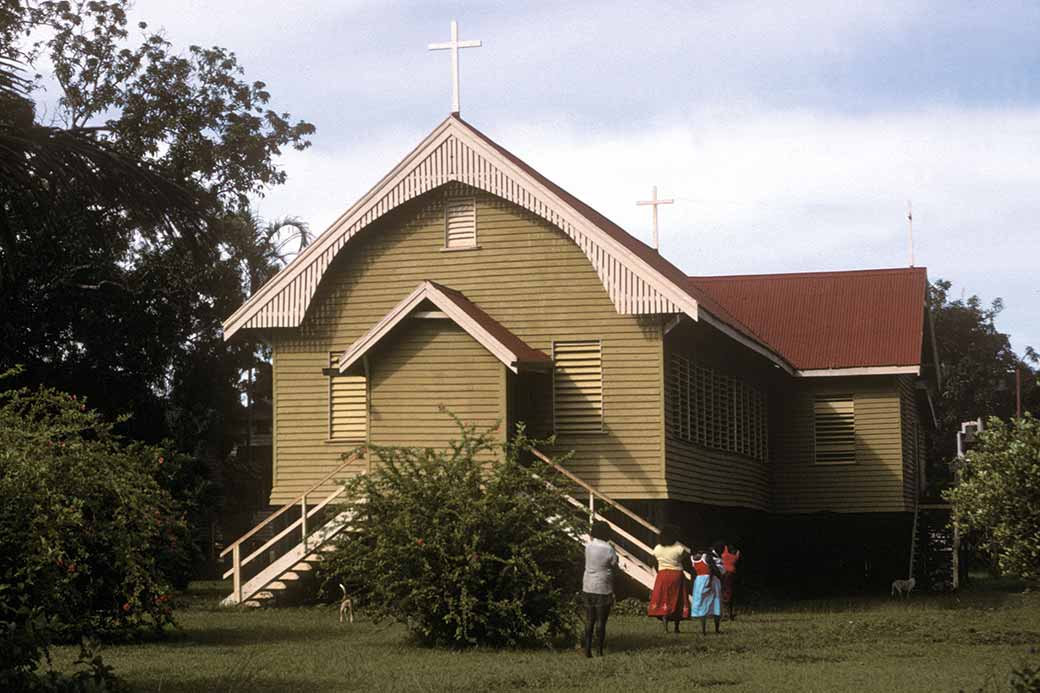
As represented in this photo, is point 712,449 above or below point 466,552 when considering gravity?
above

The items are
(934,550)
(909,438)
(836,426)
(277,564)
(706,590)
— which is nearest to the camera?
(706,590)

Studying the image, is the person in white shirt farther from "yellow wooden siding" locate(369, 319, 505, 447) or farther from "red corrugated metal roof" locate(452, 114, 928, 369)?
"red corrugated metal roof" locate(452, 114, 928, 369)

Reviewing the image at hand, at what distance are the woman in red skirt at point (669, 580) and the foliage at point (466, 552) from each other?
12.4ft

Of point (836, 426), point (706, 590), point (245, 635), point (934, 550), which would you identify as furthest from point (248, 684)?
point (934, 550)

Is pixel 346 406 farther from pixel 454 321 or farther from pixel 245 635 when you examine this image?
pixel 245 635

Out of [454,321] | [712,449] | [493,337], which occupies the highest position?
[454,321]

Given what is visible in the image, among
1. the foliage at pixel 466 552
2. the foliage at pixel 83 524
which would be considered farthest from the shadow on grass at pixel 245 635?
the foliage at pixel 466 552

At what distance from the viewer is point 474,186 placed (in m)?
30.0

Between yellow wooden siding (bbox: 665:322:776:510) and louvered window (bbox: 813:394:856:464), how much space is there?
1345 millimetres

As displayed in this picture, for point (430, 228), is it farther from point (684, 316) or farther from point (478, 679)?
point (478, 679)

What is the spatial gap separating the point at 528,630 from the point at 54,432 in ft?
20.7

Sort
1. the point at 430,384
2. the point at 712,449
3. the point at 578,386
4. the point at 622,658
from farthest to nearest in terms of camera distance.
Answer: the point at 712,449 → the point at 578,386 → the point at 430,384 → the point at 622,658

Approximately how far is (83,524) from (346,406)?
38.3 feet

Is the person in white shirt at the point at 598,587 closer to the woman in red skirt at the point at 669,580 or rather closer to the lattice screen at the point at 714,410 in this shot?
the woman in red skirt at the point at 669,580
